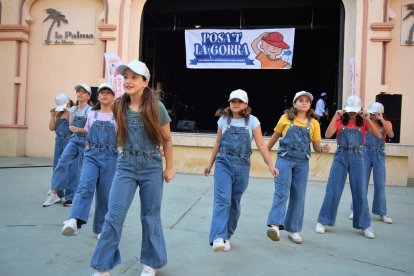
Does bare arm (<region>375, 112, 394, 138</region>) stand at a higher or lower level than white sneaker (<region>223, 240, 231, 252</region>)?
higher

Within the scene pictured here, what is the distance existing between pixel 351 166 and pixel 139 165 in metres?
3.05

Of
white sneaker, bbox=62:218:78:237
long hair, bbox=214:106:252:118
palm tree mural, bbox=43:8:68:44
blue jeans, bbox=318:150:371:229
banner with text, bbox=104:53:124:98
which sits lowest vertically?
white sneaker, bbox=62:218:78:237

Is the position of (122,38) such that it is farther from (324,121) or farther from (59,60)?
(324,121)

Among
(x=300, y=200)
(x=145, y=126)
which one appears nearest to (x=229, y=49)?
(x=300, y=200)

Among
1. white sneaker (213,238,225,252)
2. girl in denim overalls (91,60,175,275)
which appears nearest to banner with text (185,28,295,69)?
white sneaker (213,238,225,252)

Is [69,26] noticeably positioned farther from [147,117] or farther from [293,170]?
[147,117]

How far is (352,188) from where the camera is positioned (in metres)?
5.15

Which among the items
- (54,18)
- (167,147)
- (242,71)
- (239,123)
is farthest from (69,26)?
(242,71)

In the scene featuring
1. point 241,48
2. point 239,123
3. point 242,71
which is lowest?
point 239,123

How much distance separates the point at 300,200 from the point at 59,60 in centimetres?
998

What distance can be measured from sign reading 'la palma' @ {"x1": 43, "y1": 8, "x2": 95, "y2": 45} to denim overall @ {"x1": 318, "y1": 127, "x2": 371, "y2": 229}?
359 inches

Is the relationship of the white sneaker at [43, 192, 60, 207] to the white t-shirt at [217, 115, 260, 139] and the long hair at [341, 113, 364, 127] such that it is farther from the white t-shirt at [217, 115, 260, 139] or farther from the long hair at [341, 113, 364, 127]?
the long hair at [341, 113, 364, 127]

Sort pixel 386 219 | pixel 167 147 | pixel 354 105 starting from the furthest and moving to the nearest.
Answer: pixel 386 219 → pixel 354 105 → pixel 167 147

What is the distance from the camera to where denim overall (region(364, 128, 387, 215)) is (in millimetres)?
5895
